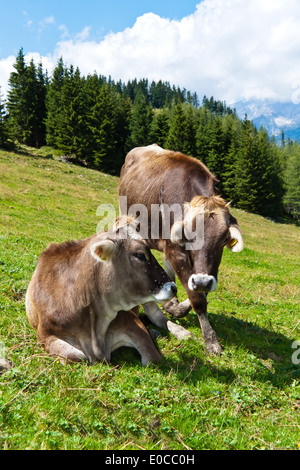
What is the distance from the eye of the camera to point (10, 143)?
1628 inches

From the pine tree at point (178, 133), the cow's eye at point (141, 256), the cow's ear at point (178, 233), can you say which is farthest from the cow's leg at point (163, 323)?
the pine tree at point (178, 133)

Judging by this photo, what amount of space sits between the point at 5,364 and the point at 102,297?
1507mm

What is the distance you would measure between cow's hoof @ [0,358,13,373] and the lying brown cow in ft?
1.74

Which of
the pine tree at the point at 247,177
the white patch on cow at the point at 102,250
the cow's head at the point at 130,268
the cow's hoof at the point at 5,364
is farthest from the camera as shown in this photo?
the pine tree at the point at 247,177

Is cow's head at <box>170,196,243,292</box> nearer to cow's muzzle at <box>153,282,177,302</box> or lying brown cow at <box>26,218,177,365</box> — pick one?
cow's muzzle at <box>153,282,177,302</box>

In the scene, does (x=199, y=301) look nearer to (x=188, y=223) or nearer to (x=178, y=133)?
(x=188, y=223)

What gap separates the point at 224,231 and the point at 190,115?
2513 inches

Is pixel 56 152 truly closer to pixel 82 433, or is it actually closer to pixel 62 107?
pixel 62 107

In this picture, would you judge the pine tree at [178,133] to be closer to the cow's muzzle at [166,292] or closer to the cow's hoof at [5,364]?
the cow's muzzle at [166,292]

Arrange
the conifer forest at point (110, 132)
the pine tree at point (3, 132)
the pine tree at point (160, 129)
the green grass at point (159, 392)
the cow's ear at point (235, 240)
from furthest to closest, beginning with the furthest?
the pine tree at point (160, 129) → the conifer forest at point (110, 132) → the pine tree at point (3, 132) → the cow's ear at point (235, 240) → the green grass at point (159, 392)

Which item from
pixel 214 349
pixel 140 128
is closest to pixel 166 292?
pixel 214 349

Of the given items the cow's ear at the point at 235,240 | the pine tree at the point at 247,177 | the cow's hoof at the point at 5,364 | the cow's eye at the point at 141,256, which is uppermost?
the pine tree at the point at 247,177

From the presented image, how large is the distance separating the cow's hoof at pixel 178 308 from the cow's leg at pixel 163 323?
0.35 m

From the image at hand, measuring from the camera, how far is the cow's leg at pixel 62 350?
491 centimetres
